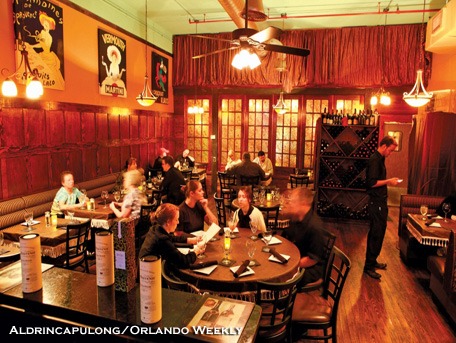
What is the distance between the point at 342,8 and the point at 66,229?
8270mm

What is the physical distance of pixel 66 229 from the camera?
4.41 meters

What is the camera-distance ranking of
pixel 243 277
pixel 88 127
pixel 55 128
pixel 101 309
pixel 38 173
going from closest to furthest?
pixel 101 309 → pixel 243 277 → pixel 38 173 → pixel 55 128 → pixel 88 127

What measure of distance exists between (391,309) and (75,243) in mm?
4145

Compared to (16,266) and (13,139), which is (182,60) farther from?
(16,266)

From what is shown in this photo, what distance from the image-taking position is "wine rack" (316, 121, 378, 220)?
309 inches

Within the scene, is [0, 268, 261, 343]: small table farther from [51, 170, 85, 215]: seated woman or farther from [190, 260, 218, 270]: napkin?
[51, 170, 85, 215]: seated woman

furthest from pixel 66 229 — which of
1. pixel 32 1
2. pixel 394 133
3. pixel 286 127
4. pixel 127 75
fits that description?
pixel 394 133

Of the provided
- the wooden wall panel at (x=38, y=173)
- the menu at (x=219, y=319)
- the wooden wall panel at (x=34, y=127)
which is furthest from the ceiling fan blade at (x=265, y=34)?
the wooden wall panel at (x=38, y=173)

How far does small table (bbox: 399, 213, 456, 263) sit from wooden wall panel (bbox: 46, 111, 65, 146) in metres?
6.38

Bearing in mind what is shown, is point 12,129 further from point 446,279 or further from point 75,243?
point 446,279

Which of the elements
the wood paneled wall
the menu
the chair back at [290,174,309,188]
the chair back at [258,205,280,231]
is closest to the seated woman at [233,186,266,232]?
the chair back at [258,205,280,231]

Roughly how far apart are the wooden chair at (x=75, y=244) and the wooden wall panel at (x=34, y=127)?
245 centimetres

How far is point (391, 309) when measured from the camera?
14.4 ft

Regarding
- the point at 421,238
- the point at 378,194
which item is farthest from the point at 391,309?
the point at 378,194
